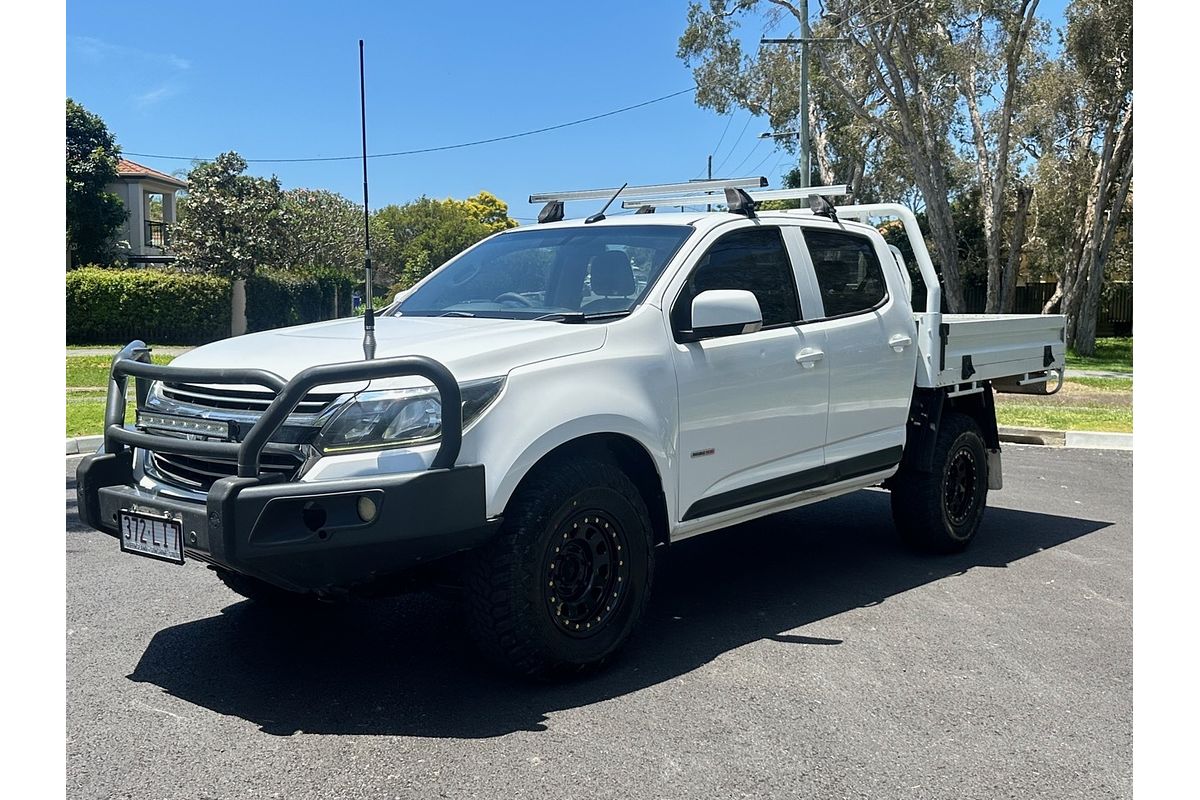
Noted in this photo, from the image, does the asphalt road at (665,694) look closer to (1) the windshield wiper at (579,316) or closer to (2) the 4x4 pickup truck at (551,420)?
(2) the 4x4 pickup truck at (551,420)

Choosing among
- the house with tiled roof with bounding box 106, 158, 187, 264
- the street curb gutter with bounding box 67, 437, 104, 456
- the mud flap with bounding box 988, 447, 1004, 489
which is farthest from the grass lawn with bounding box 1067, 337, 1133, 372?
the house with tiled roof with bounding box 106, 158, 187, 264

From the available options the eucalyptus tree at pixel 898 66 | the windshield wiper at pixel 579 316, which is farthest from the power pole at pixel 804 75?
the windshield wiper at pixel 579 316

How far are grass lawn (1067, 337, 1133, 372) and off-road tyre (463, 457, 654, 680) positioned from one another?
22024 mm

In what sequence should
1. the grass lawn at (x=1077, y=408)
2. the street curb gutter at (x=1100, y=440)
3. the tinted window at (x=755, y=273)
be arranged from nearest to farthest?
1. the tinted window at (x=755, y=273)
2. the street curb gutter at (x=1100, y=440)
3. the grass lawn at (x=1077, y=408)

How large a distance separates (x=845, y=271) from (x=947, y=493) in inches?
63.0

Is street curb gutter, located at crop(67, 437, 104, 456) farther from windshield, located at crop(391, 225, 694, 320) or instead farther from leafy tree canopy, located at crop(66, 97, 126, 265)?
leafy tree canopy, located at crop(66, 97, 126, 265)

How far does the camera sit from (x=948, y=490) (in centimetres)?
715

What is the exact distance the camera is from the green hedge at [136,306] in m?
33.5

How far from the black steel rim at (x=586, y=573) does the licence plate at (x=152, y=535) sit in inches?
54.1

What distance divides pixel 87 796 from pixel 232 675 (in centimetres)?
117

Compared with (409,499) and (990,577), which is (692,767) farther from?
(990,577)

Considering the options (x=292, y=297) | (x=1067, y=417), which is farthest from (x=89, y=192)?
(x=1067, y=417)

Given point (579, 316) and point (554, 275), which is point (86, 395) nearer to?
point (554, 275)

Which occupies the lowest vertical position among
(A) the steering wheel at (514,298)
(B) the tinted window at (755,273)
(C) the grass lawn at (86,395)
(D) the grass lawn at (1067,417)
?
(D) the grass lawn at (1067,417)
